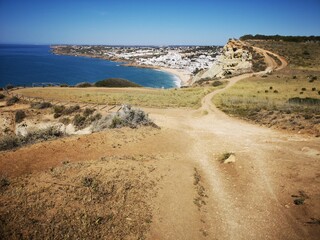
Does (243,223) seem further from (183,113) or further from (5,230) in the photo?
(183,113)

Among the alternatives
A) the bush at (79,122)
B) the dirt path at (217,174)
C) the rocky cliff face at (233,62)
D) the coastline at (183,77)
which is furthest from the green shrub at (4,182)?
the coastline at (183,77)

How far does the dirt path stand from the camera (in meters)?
7.80

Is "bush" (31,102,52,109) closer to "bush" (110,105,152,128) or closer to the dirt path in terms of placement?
"bush" (110,105,152,128)

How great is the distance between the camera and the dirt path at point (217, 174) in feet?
25.6

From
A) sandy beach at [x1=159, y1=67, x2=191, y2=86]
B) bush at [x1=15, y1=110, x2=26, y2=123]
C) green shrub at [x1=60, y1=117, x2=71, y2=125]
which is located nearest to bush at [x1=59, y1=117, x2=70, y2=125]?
green shrub at [x1=60, y1=117, x2=71, y2=125]

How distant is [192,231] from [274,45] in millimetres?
75569

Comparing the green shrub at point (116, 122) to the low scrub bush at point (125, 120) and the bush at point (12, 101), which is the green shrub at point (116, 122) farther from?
the bush at point (12, 101)

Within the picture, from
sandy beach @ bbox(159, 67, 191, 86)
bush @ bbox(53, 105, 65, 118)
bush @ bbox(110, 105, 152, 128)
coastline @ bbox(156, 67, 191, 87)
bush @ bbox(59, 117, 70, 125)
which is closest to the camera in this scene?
bush @ bbox(110, 105, 152, 128)

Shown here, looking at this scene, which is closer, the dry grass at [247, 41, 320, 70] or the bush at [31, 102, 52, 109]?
the bush at [31, 102, 52, 109]

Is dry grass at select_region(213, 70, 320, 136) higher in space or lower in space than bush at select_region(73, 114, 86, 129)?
higher

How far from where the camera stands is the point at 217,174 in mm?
11383

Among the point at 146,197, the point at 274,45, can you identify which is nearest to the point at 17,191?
the point at 146,197

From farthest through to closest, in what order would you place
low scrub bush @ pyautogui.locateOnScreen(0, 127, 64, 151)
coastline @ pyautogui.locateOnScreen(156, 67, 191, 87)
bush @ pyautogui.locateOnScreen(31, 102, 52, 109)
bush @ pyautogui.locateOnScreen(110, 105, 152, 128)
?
coastline @ pyautogui.locateOnScreen(156, 67, 191, 87)
bush @ pyautogui.locateOnScreen(31, 102, 52, 109)
bush @ pyautogui.locateOnScreen(110, 105, 152, 128)
low scrub bush @ pyautogui.locateOnScreen(0, 127, 64, 151)

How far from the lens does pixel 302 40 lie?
3194 inches
